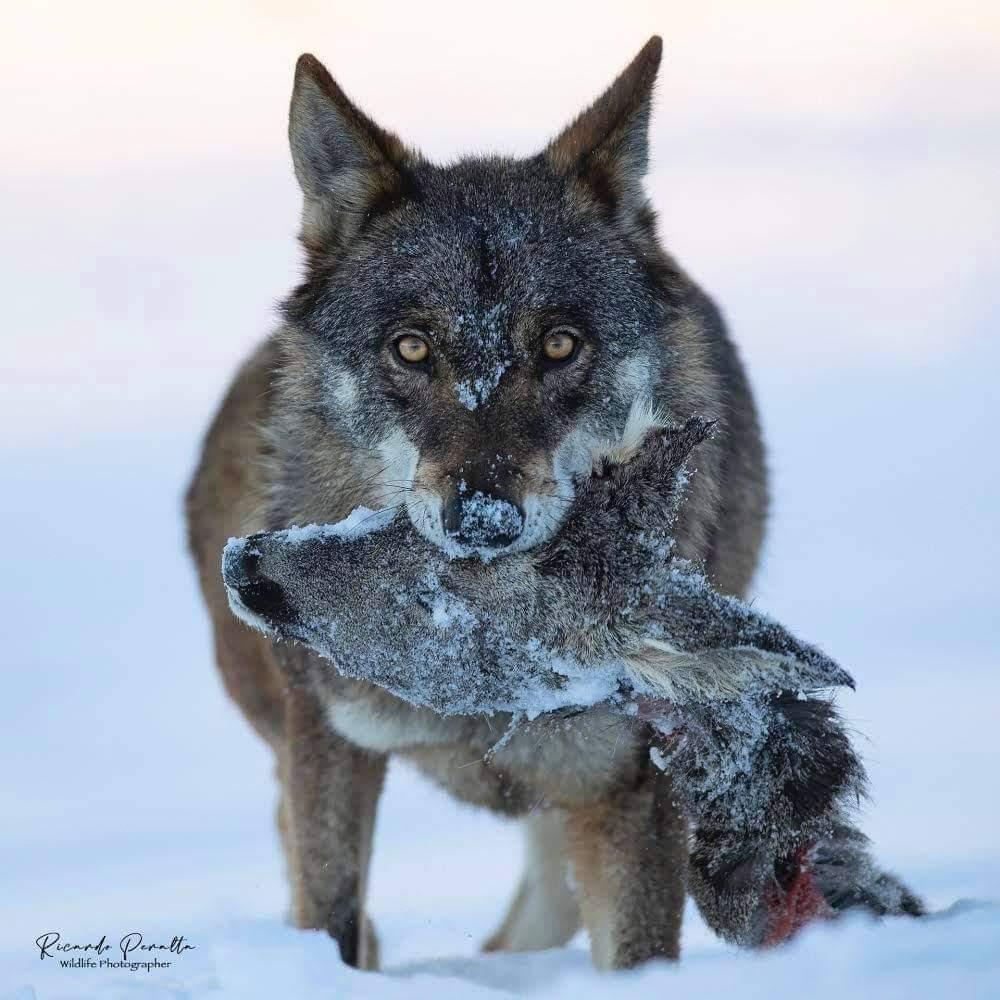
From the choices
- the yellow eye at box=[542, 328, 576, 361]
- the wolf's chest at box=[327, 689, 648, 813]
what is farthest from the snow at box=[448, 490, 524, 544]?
the wolf's chest at box=[327, 689, 648, 813]

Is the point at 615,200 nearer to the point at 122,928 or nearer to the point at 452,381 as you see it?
the point at 452,381

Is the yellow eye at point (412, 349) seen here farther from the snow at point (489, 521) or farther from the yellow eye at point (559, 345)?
the snow at point (489, 521)

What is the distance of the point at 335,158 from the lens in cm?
420

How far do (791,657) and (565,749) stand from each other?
1364 mm

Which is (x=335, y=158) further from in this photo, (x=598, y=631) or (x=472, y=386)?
(x=598, y=631)

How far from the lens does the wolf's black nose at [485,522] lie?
10.1ft

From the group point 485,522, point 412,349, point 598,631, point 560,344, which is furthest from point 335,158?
point 598,631

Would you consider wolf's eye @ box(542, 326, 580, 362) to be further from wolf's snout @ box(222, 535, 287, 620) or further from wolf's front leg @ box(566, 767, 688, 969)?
wolf's front leg @ box(566, 767, 688, 969)

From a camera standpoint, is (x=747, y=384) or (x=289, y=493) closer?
(x=289, y=493)

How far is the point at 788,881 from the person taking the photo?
340cm

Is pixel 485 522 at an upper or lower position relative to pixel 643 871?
upper

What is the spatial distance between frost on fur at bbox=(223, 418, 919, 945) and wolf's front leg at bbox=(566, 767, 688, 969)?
994 millimetres

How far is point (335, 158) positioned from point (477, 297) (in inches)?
29.5

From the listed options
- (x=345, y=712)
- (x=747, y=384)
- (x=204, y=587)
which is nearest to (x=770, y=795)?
(x=345, y=712)
